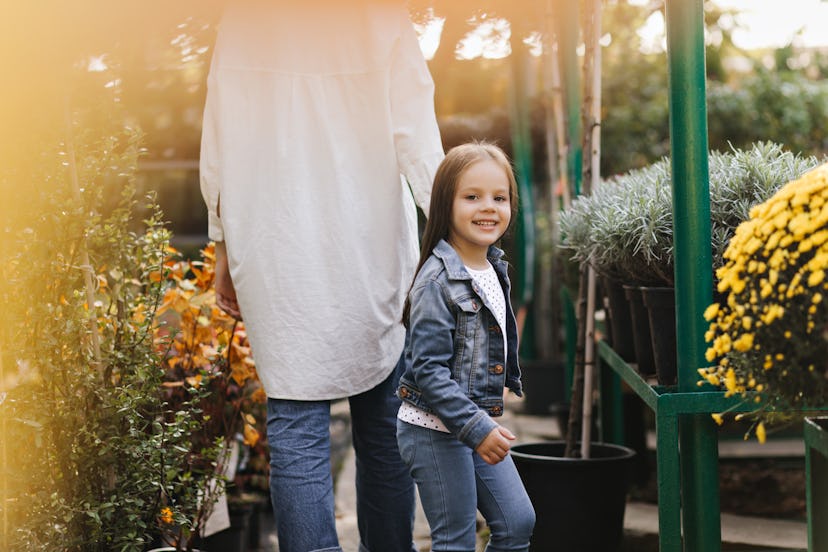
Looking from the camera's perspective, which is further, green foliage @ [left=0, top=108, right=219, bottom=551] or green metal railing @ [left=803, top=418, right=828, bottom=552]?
green foliage @ [left=0, top=108, right=219, bottom=551]

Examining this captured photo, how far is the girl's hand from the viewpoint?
5.87ft

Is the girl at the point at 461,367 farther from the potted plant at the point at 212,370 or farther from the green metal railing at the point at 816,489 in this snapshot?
the potted plant at the point at 212,370

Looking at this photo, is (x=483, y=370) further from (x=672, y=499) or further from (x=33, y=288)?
(x=33, y=288)

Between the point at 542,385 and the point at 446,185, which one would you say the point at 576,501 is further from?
the point at 542,385

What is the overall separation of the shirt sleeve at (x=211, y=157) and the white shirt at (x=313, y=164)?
0.02 meters

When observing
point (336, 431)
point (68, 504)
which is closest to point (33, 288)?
point (68, 504)

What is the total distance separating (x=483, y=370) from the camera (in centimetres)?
193

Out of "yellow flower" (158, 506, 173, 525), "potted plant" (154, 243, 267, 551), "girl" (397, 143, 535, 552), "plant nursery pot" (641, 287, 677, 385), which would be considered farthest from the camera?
"potted plant" (154, 243, 267, 551)

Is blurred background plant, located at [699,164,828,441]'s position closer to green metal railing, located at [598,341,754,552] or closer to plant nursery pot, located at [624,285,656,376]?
green metal railing, located at [598,341,754,552]

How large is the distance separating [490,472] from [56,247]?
39.3 inches

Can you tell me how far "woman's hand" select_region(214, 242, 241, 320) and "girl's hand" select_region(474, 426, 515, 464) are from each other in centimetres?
81

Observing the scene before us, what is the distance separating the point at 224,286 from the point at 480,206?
2.40 feet

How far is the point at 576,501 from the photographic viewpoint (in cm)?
267

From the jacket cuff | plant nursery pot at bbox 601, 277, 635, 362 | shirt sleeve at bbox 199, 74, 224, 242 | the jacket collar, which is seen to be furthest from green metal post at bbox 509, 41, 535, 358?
the jacket cuff
